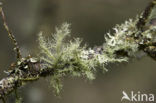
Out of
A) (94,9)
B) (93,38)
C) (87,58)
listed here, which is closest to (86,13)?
(94,9)

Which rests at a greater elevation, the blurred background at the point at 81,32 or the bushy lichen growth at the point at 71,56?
the blurred background at the point at 81,32

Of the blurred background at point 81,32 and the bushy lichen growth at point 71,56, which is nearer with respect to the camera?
the bushy lichen growth at point 71,56

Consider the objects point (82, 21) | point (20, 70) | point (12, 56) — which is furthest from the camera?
point (82, 21)

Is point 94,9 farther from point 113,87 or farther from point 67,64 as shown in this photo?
point 67,64

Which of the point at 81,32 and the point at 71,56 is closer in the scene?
the point at 71,56

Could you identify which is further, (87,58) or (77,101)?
(77,101)

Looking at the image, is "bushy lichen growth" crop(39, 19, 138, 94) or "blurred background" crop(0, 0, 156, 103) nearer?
"bushy lichen growth" crop(39, 19, 138, 94)

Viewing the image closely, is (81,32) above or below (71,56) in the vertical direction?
above

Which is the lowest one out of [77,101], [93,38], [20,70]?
[20,70]
